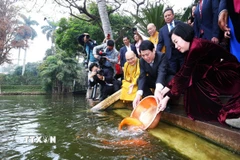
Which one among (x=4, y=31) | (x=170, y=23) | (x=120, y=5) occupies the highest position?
(x=4, y=31)

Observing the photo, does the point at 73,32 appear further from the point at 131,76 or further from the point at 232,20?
the point at 232,20

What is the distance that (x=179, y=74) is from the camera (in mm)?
2408

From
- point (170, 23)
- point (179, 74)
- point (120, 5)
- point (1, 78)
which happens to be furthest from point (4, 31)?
point (179, 74)

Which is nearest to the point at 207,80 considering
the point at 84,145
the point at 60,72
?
the point at 84,145

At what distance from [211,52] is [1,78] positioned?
96.2 ft

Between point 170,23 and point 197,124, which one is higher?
point 170,23

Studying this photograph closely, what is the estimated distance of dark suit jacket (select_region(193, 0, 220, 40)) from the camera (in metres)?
2.94

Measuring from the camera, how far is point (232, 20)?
223 cm

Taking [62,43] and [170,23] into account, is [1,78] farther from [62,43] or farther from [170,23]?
[170,23]

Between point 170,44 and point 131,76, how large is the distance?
0.90 meters

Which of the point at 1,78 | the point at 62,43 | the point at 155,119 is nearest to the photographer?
the point at 155,119

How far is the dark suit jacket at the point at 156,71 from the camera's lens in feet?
10.7

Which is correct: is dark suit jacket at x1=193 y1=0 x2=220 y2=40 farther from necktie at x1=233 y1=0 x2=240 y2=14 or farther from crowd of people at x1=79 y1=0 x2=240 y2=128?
necktie at x1=233 y1=0 x2=240 y2=14

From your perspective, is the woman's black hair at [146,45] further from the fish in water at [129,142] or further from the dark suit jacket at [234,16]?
the fish in water at [129,142]
